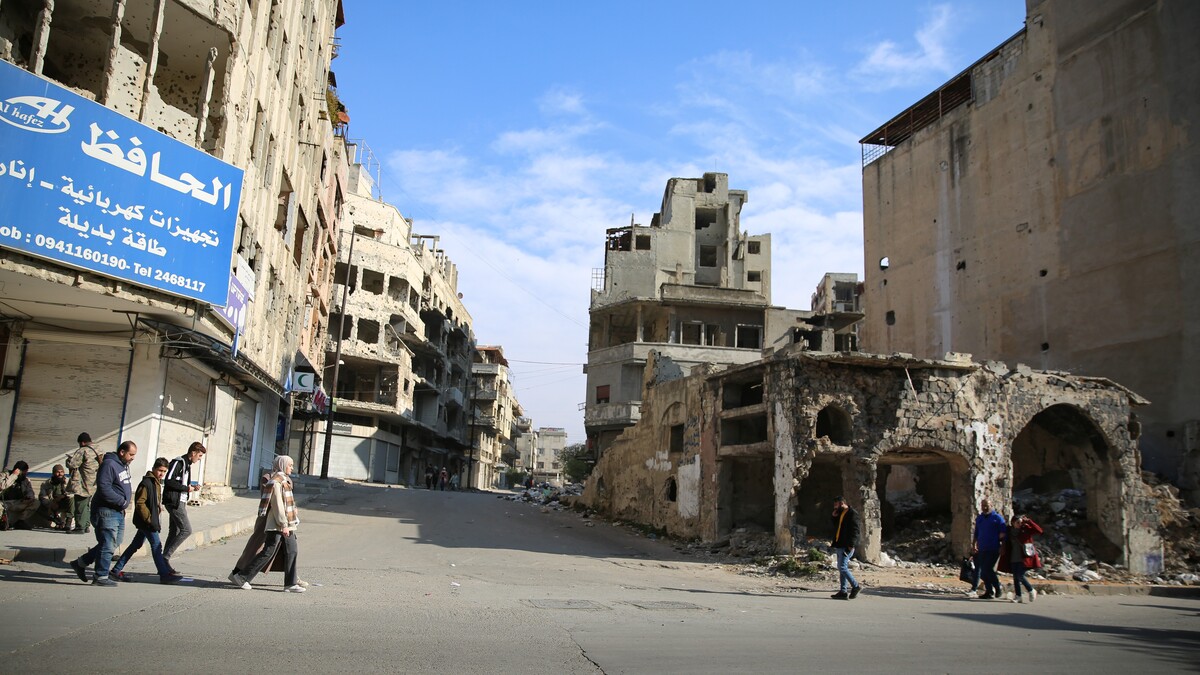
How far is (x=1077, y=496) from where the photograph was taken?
23.8 meters

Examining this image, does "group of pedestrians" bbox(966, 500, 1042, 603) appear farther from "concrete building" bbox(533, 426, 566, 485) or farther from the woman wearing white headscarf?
"concrete building" bbox(533, 426, 566, 485)

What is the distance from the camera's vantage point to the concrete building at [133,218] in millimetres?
11875

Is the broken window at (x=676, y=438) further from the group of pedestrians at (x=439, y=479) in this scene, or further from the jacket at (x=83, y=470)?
the group of pedestrians at (x=439, y=479)

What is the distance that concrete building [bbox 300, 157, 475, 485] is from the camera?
159 feet

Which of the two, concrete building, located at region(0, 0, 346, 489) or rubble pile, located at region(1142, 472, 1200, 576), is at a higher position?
concrete building, located at region(0, 0, 346, 489)

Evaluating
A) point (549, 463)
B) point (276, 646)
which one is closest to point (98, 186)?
point (276, 646)

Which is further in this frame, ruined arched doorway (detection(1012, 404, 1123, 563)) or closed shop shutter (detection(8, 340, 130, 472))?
ruined arched doorway (detection(1012, 404, 1123, 563))

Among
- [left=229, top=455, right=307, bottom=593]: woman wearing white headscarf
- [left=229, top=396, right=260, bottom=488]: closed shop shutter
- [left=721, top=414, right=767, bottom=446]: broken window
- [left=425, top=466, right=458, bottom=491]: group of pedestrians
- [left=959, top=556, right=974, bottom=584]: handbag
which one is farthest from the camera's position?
[left=425, top=466, right=458, bottom=491]: group of pedestrians

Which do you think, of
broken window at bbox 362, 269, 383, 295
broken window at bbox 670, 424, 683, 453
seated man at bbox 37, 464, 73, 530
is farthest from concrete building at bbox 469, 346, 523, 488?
seated man at bbox 37, 464, 73, 530

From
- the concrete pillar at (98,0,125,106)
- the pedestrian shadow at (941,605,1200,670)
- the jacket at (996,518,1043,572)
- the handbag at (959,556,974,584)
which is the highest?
the concrete pillar at (98,0,125,106)

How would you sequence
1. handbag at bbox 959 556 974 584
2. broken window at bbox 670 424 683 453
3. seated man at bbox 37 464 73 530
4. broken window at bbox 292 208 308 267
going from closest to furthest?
seated man at bbox 37 464 73 530 < handbag at bbox 959 556 974 584 < broken window at bbox 670 424 683 453 < broken window at bbox 292 208 308 267

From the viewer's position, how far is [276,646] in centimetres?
637

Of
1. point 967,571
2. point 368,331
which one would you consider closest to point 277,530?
point 967,571

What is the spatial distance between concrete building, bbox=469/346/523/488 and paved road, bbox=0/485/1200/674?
5829 cm
